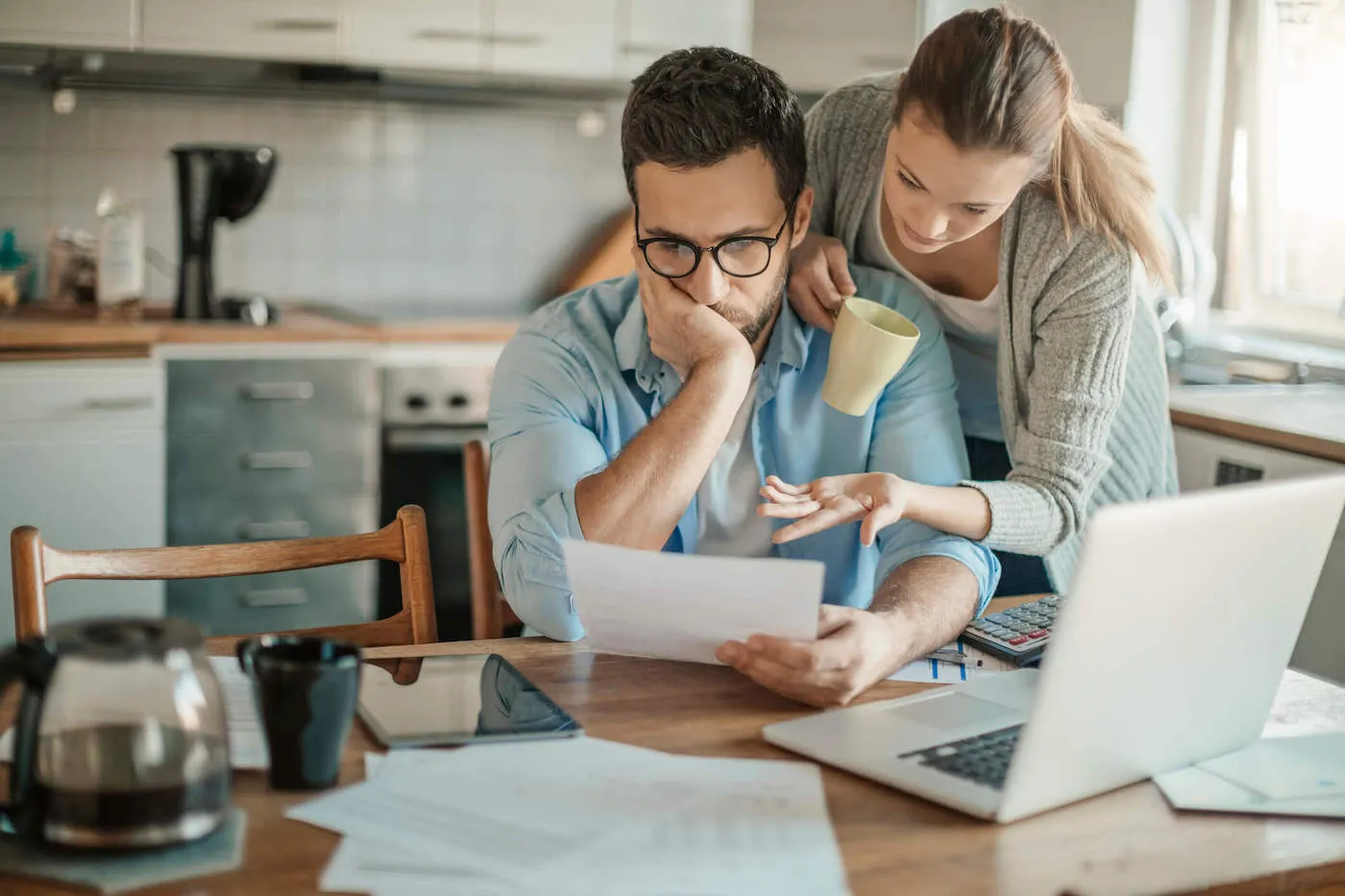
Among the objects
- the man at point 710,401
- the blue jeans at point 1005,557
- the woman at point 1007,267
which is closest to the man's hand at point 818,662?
the man at point 710,401

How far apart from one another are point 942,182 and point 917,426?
1.01ft

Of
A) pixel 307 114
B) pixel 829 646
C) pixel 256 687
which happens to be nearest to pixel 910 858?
pixel 829 646

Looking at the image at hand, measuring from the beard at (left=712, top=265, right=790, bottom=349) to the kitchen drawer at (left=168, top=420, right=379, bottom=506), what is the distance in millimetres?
1696

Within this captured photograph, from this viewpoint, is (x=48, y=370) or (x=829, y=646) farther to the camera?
(x=48, y=370)

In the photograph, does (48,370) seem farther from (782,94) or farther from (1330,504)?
(1330,504)

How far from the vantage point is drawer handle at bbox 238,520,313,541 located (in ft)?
10.2

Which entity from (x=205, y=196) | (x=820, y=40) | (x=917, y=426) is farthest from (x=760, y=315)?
(x=820, y=40)

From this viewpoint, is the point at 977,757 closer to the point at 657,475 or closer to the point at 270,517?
the point at 657,475

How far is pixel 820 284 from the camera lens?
164 centimetres

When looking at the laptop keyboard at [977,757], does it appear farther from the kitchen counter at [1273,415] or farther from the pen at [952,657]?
the kitchen counter at [1273,415]

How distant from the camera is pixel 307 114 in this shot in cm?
362

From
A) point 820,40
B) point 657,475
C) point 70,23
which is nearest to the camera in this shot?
point 657,475

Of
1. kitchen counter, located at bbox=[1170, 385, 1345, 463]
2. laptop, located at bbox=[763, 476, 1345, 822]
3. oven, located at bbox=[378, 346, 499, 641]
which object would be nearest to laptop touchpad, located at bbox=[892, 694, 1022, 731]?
laptop, located at bbox=[763, 476, 1345, 822]

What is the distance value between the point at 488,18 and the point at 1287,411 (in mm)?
2004
